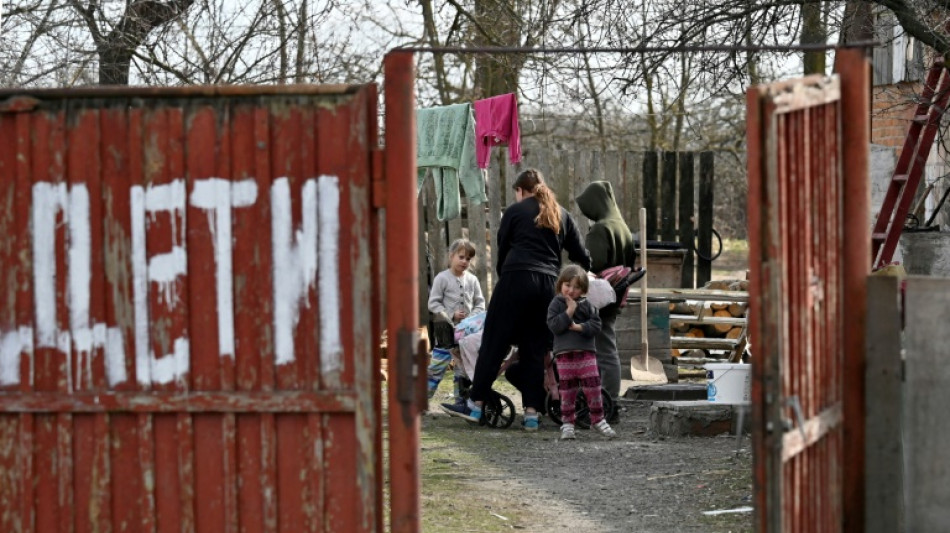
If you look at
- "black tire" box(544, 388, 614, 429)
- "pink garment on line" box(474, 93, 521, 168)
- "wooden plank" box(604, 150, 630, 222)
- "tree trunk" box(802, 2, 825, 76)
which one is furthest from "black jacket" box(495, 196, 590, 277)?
"wooden plank" box(604, 150, 630, 222)

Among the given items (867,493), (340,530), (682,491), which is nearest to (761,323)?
(867,493)

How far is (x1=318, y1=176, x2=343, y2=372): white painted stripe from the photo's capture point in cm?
443

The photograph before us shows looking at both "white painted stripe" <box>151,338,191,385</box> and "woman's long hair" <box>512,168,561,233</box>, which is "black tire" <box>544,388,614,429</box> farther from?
"white painted stripe" <box>151,338,191,385</box>

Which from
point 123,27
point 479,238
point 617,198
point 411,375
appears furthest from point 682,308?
point 411,375

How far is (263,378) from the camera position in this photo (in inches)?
176

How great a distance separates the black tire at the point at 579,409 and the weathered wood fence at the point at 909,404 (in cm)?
495

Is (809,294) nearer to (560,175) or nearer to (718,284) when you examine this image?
(718,284)

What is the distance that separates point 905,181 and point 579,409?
3805 millimetres

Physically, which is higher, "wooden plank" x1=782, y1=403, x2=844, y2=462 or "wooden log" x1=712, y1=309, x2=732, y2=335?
"wooden plank" x1=782, y1=403, x2=844, y2=462

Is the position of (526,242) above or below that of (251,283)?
above

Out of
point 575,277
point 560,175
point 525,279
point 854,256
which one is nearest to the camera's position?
point 854,256

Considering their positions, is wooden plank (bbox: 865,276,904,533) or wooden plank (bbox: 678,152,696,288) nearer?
wooden plank (bbox: 865,276,904,533)

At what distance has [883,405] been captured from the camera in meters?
5.18

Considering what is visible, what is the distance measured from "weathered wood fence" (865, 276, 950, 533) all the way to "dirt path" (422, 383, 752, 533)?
1.61 m
